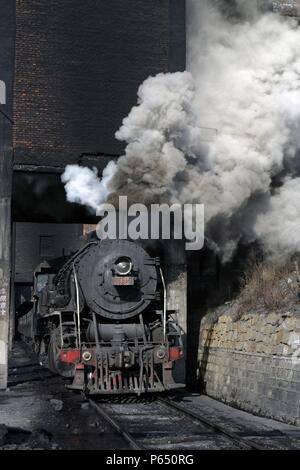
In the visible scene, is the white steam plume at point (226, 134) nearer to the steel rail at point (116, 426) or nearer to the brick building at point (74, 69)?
the brick building at point (74, 69)

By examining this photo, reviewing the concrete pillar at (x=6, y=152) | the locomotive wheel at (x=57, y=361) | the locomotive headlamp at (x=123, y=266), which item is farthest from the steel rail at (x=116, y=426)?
the concrete pillar at (x=6, y=152)

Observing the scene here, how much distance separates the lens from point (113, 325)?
35.5 feet

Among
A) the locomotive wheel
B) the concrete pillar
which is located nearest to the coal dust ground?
the locomotive wheel

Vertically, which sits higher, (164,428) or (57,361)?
(57,361)

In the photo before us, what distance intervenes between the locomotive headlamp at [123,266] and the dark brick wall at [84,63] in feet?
13.2

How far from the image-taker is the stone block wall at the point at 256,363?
9039 mm

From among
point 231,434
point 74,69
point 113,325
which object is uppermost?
point 74,69

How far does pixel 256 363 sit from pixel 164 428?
9.01 feet

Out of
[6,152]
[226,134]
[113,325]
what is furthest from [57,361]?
[226,134]

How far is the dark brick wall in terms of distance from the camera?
13.6 m

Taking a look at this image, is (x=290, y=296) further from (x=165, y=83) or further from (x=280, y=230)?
(x=165, y=83)

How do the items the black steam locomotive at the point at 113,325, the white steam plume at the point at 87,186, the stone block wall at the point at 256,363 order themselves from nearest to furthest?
1. the stone block wall at the point at 256,363
2. the black steam locomotive at the point at 113,325
3. the white steam plume at the point at 87,186

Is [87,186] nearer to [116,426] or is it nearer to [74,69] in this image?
[74,69]
